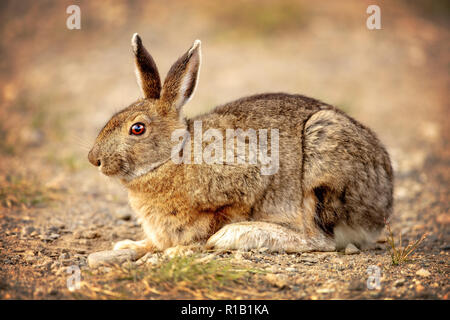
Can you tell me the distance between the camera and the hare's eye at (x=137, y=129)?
5.45 m

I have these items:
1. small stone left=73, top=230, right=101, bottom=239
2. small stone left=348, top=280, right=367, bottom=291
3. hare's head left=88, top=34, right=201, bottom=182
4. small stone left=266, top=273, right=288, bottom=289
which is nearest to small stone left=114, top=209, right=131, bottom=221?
small stone left=73, top=230, right=101, bottom=239

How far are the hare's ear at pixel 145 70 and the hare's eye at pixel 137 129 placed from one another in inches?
17.4

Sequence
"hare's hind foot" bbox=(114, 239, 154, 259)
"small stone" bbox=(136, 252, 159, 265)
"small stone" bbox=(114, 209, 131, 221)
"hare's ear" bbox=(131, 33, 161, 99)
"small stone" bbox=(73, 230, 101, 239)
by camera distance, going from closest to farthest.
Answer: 1. "small stone" bbox=(136, 252, 159, 265)
2. "hare's ear" bbox=(131, 33, 161, 99)
3. "hare's hind foot" bbox=(114, 239, 154, 259)
4. "small stone" bbox=(73, 230, 101, 239)
5. "small stone" bbox=(114, 209, 131, 221)

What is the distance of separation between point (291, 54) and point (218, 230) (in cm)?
977

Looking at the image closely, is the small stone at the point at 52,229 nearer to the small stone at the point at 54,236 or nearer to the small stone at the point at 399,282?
the small stone at the point at 54,236

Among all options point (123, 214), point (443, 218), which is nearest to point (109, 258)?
point (123, 214)

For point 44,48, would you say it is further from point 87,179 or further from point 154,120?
point 154,120

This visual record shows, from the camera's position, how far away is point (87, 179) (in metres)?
8.70

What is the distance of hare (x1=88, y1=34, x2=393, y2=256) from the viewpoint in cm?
542

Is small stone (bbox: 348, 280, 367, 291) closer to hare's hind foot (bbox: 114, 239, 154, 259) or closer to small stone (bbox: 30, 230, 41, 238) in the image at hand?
hare's hind foot (bbox: 114, 239, 154, 259)

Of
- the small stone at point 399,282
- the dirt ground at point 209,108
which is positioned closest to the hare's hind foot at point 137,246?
the dirt ground at point 209,108

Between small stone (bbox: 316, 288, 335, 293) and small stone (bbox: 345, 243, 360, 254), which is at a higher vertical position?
small stone (bbox: 345, 243, 360, 254)

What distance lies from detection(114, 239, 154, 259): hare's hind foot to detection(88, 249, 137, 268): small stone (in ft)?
1.21

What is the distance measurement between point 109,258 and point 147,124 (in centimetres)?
152
